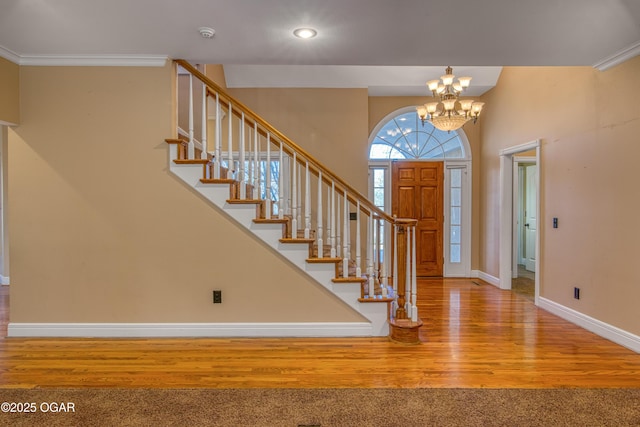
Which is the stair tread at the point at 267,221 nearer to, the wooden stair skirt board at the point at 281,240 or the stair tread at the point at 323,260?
the wooden stair skirt board at the point at 281,240

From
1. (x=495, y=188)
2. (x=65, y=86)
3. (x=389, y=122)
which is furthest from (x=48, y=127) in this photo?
(x=495, y=188)

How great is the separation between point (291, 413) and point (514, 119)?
14.6 feet

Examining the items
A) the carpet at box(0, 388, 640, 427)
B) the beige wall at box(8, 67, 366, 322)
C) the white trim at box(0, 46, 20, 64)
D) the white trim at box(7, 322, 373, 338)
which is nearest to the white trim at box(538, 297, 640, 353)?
the carpet at box(0, 388, 640, 427)

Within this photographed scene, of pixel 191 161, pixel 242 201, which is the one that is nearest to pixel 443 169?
pixel 242 201

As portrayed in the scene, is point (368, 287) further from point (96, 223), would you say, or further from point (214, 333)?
point (96, 223)

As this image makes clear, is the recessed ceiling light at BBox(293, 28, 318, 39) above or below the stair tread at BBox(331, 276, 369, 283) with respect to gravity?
above

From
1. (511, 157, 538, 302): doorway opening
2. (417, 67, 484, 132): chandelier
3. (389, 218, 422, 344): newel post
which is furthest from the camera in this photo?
(511, 157, 538, 302): doorway opening

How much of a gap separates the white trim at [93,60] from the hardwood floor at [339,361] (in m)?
2.43

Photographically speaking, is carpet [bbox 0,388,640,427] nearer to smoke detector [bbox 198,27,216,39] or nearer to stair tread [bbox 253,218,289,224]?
stair tread [bbox 253,218,289,224]

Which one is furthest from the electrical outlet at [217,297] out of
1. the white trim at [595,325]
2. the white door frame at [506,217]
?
the white door frame at [506,217]

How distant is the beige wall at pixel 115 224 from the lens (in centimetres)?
295

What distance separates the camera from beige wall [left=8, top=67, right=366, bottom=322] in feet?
9.69

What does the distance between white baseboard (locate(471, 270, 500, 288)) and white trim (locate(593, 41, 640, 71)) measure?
293 centimetres

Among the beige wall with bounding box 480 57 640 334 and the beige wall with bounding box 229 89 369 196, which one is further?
the beige wall with bounding box 229 89 369 196
